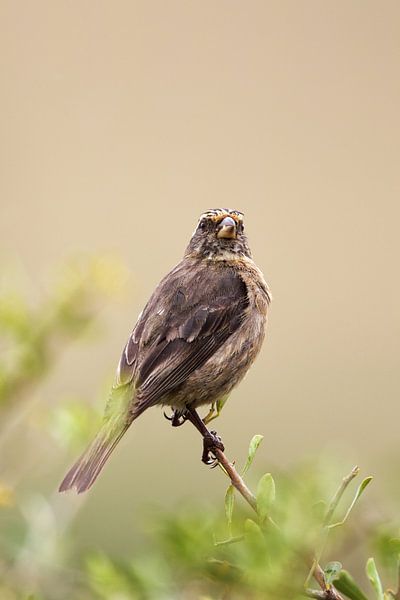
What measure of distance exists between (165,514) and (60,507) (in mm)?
962

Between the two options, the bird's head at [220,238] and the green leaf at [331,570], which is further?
the bird's head at [220,238]

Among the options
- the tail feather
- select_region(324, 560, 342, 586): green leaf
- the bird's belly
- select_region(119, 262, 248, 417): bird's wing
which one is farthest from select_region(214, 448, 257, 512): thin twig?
the bird's belly

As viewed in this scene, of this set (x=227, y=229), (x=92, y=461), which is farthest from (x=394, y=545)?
(x=227, y=229)

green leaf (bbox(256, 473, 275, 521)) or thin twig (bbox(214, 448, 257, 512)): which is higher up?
thin twig (bbox(214, 448, 257, 512))

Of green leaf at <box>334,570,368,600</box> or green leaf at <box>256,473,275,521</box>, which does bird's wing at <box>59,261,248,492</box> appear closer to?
green leaf at <box>256,473,275,521</box>

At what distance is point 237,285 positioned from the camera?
457cm

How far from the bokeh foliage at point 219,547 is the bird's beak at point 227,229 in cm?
243

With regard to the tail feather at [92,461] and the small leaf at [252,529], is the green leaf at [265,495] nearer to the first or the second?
the small leaf at [252,529]

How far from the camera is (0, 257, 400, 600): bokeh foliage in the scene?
156 centimetres

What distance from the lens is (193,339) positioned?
164 inches

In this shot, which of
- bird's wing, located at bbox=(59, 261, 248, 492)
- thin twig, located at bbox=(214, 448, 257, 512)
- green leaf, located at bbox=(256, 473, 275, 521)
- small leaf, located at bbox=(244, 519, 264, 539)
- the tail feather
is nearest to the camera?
small leaf, located at bbox=(244, 519, 264, 539)

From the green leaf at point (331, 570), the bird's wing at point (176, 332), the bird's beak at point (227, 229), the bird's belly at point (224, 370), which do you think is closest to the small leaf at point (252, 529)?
the green leaf at point (331, 570)

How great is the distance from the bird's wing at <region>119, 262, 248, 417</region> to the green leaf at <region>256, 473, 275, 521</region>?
194 cm

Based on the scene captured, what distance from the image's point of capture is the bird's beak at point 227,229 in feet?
15.8
